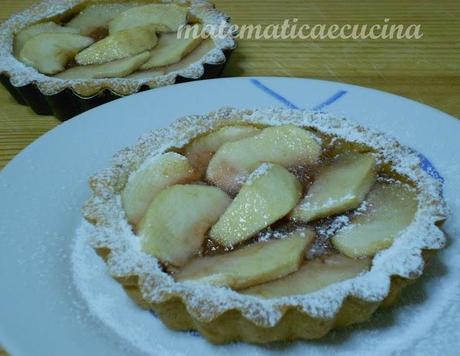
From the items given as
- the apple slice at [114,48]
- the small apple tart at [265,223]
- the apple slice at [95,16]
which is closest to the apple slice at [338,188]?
the small apple tart at [265,223]

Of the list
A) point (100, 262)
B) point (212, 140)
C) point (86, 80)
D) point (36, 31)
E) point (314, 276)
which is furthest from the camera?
point (36, 31)

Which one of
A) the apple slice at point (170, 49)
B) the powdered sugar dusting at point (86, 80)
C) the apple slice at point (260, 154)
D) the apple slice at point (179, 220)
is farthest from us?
the apple slice at point (170, 49)

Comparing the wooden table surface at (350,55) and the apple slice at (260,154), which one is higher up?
the apple slice at (260,154)

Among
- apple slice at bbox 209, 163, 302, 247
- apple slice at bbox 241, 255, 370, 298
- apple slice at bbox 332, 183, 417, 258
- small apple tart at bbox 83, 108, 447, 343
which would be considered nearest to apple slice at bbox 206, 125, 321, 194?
small apple tart at bbox 83, 108, 447, 343

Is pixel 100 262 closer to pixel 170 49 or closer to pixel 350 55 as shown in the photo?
pixel 170 49

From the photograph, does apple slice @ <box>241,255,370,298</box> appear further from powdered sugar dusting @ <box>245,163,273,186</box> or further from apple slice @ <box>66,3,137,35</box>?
apple slice @ <box>66,3,137,35</box>

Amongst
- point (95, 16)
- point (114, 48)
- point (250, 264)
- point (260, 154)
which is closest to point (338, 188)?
point (260, 154)

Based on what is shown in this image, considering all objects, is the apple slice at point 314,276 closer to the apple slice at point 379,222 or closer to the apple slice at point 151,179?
the apple slice at point 379,222
